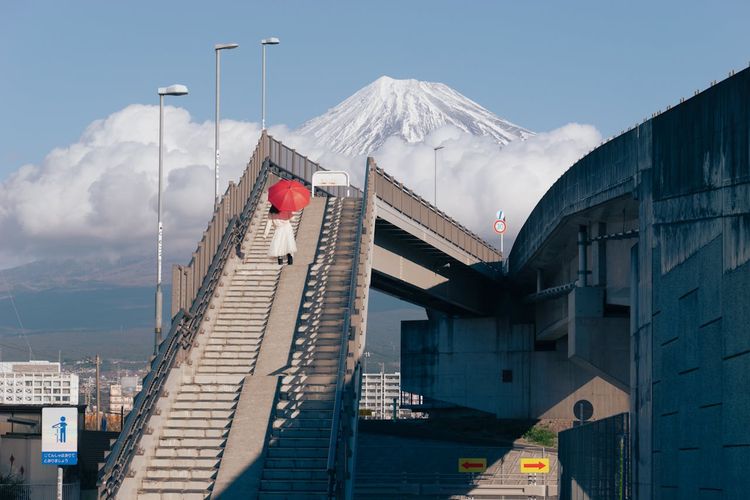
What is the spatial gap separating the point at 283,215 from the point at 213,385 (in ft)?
38.4

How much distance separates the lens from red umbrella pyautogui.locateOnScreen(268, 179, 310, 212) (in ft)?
161

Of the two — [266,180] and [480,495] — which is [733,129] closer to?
[266,180]

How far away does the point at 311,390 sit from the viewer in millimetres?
37156

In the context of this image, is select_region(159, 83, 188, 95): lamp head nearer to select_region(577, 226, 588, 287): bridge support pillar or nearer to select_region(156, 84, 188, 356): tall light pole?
select_region(156, 84, 188, 356): tall light pole

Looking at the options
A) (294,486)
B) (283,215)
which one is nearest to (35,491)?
(283,215)

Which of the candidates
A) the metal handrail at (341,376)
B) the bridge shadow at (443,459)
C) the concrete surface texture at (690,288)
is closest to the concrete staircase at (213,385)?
the metal handrail at (341,376)

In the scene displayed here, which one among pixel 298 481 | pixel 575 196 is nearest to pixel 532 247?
pixel 575 196

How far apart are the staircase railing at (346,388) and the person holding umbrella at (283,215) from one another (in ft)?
7.22

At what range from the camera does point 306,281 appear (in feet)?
147

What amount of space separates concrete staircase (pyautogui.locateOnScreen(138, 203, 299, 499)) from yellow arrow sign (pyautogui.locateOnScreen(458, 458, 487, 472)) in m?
20.8

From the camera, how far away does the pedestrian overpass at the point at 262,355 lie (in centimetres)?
3350

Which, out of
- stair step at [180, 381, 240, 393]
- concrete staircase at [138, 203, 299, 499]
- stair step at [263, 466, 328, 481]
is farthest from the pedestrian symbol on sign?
stair step at [180, 381, 240, 393]

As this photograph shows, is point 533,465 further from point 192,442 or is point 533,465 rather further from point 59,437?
point 59,437

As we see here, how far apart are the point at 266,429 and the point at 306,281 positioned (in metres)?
9.99
